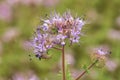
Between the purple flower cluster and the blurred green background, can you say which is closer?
the purple flower cluster

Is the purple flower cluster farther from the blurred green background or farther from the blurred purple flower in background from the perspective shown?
the blurred purple flower in background

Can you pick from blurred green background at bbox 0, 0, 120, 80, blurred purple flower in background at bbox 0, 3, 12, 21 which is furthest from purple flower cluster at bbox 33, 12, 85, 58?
blurred purple flower in background at bbox 0, 3, 12, 21

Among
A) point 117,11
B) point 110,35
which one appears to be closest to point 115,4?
point 117,11

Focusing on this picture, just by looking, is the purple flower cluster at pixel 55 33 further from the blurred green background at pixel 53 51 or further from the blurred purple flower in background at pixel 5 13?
the blurred purple flower in background at pixel 5 13

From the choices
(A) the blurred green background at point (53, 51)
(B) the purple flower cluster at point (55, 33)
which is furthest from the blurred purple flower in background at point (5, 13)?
(B) the purple flower cluster at point (55, 33)

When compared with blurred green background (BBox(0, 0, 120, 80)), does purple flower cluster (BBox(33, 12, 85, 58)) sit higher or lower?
higher

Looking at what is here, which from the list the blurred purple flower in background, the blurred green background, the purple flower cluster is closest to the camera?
the purple flower cluster

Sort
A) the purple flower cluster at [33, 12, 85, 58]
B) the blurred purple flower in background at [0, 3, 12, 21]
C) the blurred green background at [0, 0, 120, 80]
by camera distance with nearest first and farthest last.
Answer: the purple flower cluster at [33, 12, 85, 58] → the blurred green background at [0, 0, 120, 80] → the blurred purple flower in background at [0, 3, 12, 21]
